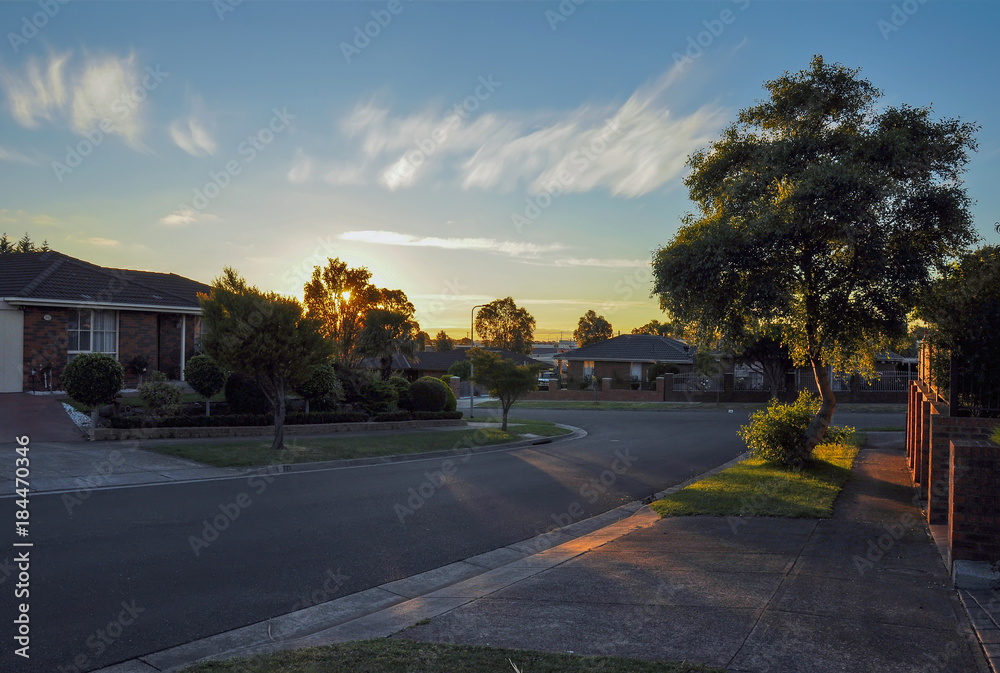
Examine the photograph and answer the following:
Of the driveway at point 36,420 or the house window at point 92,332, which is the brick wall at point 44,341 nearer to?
the house window at point 92,332

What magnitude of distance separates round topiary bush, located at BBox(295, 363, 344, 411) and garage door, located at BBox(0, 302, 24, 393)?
8.37m

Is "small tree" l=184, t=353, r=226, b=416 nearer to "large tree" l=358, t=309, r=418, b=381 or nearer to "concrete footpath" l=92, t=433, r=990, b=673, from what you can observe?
"large tree" l=358, t=309, r=418, b=381

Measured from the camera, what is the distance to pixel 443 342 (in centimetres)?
11431

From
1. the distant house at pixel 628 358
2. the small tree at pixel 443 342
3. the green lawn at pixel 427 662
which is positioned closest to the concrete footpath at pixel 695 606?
the green lawn at pixel 427 662

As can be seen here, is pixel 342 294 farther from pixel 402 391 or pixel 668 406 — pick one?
pixel 668 406

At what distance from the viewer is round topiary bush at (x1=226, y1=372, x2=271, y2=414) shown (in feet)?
70.3

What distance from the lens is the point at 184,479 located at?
1337cm

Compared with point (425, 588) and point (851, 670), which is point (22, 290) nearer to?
point (425, 588)

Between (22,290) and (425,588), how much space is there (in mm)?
20573

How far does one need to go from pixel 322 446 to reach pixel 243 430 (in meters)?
3.29

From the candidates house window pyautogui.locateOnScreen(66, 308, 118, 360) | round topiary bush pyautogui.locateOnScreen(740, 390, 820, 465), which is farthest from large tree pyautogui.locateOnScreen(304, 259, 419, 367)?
round topiary bush pyautogui.locateOnScreen(740, 390, 820, 465)

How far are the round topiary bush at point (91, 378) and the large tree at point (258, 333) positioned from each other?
3.40 metres

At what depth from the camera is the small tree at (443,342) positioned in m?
112

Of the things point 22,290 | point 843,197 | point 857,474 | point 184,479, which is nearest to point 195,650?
point 184,479
